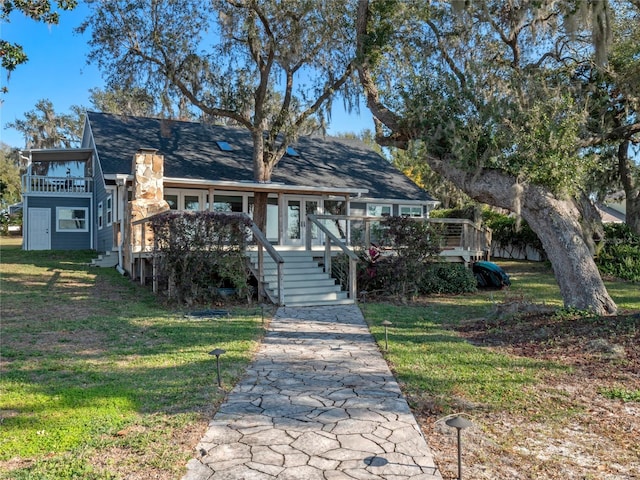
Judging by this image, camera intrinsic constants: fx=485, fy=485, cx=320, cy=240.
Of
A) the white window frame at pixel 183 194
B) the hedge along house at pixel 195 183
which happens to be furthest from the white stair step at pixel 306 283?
the white window frame at pixel 183 194

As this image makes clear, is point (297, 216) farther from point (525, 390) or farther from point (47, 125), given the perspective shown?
point (47, 125)

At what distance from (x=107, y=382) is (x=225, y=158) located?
14.4 metres

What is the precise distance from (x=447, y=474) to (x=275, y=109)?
632 inches

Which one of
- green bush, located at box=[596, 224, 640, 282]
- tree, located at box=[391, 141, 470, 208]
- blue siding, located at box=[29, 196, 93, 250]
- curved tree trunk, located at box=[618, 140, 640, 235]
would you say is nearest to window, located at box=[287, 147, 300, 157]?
tree, located at box=[391, 141, 470, 208]

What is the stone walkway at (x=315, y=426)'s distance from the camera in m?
3.10

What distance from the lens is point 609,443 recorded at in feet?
11.3

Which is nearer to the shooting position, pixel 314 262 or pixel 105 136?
pixel 314 262

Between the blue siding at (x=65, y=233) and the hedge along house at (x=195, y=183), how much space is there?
0.04m

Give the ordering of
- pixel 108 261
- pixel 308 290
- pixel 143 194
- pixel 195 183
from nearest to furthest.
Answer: pixel 308 290, pixel 143 194, pixel 195 183, pixel 108 261

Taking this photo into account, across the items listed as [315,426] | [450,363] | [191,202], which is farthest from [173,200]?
[315,426]

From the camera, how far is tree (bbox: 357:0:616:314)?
8.14 meters

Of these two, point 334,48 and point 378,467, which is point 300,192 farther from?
point 378,467

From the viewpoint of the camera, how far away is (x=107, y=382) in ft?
15.9

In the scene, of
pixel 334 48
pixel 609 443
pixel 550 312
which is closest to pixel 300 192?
pixel 334 48
